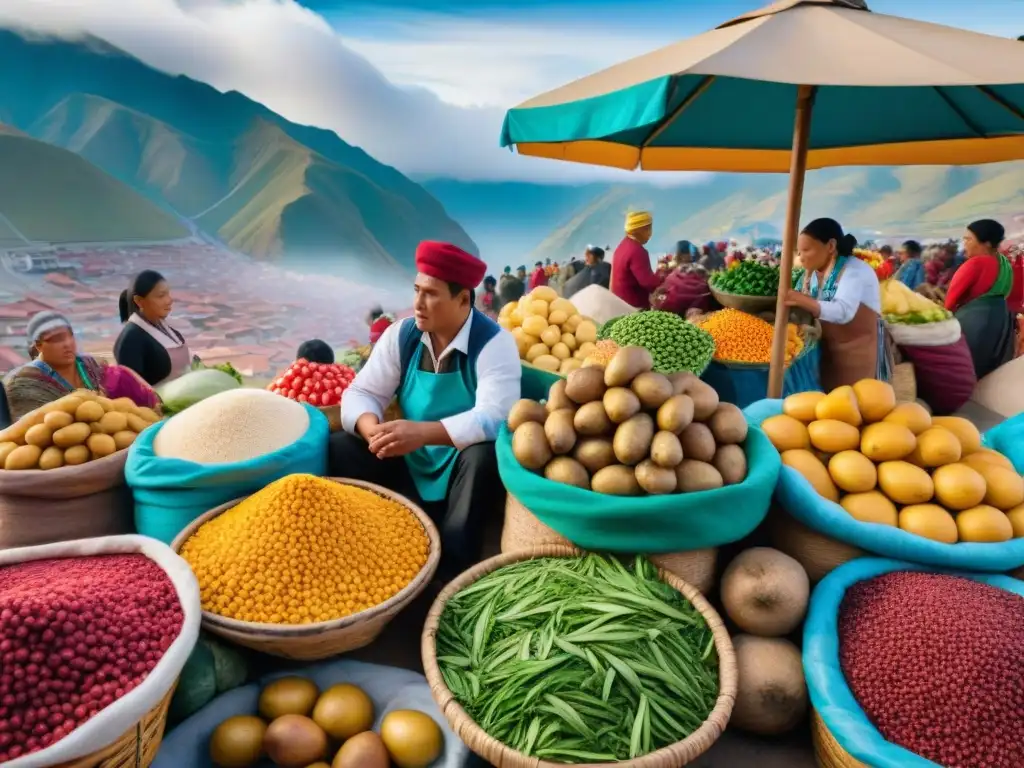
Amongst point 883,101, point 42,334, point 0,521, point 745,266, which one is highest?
point 883,101

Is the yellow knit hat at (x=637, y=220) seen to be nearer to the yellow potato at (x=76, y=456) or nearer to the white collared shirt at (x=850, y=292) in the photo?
the white collared shirt at (x=850, y=292)

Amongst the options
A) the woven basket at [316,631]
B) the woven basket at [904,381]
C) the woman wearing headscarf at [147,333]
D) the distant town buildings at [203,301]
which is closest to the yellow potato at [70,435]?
the woven basket at [316,631]

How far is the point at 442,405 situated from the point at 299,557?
82 centimetres

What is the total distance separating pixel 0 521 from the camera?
194 centimetres

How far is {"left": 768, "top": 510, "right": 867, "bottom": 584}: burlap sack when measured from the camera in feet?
5.75

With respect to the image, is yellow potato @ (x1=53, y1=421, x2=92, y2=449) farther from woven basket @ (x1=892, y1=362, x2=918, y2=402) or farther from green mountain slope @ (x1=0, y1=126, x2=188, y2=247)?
green mountain slope @ (x1=0, y1=126, x2=188, y2=247)

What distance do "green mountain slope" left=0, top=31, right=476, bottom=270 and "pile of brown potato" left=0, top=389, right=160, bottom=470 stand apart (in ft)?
26.5

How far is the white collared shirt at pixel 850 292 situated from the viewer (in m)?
3.15

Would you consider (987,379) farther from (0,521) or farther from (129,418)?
(0,521)

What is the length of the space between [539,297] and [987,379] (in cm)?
314

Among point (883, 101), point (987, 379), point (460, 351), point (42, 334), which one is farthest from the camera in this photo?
point (987, 379)

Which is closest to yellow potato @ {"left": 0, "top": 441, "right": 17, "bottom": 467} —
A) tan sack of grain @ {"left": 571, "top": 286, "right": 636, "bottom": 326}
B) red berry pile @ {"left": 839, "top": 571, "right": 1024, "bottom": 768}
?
red berry pile @ {"left": 839, "top": 571, "right": 1024, "bottom": 768}

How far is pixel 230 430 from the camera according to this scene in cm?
198

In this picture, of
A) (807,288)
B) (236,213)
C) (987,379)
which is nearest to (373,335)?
(807,288)
